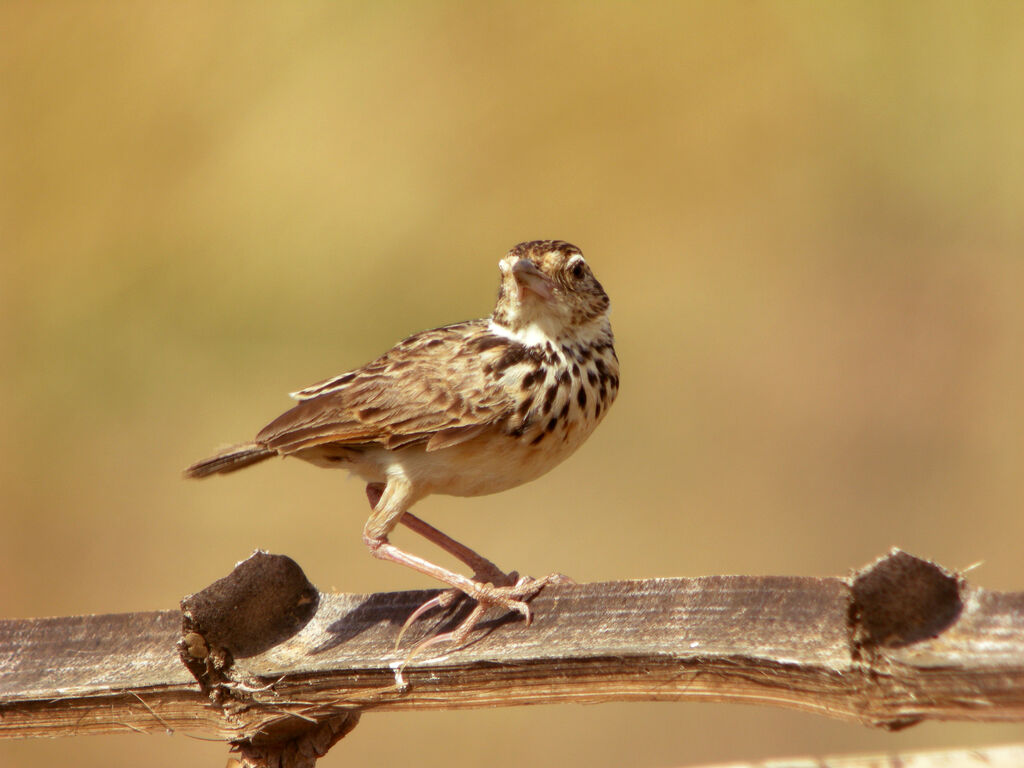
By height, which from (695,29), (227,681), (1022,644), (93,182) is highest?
(695,29)

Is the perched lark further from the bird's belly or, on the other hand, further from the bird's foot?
the bird's foot

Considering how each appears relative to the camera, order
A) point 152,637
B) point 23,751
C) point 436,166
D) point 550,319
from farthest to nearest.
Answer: point 436,166, point 23,751, point 550,319, point 152,637

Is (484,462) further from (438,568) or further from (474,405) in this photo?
(438,568)

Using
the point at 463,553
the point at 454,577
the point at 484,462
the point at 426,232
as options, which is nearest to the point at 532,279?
the point at 484,462

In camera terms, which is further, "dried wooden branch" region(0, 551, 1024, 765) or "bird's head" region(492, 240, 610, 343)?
"bird's head" region(492, 240, 610, 343)

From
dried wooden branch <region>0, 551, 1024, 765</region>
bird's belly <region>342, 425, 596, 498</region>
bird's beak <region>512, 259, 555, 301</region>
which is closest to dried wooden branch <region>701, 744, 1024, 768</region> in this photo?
dried wooden branch <region>0, 551, 1024, 765</region>

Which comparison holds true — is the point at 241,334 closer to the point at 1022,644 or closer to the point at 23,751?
the point at 23,751

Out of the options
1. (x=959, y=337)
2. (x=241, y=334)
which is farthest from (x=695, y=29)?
(x=241, y=334)
